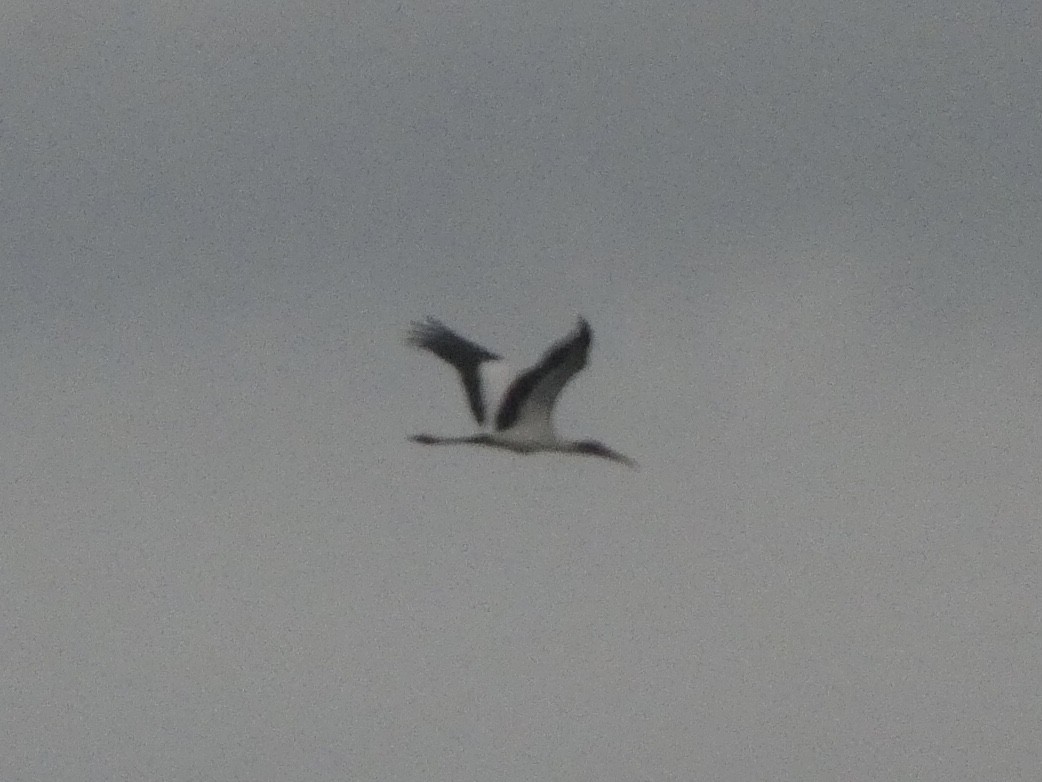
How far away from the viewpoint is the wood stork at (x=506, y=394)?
62.4m

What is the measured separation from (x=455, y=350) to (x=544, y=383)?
3.87 m

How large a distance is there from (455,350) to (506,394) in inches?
101

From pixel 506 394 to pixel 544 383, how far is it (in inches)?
55.2

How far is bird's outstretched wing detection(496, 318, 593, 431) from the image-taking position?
5959 centimetres

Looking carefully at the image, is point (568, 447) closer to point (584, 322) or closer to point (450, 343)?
point (450, 343)

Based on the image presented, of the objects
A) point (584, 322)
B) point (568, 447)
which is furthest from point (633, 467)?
point (584, 322)

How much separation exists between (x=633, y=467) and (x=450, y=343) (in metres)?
4.07

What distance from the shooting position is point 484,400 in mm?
64375

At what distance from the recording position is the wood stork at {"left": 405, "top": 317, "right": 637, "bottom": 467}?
62.4m

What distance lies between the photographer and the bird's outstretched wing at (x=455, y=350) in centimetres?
6506

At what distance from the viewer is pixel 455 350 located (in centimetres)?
6588

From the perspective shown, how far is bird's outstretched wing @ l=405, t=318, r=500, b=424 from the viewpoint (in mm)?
65062

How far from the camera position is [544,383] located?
62406mm

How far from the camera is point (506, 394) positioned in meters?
63.6
